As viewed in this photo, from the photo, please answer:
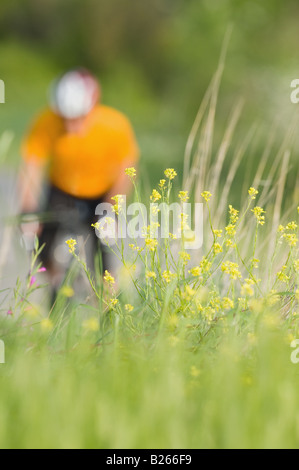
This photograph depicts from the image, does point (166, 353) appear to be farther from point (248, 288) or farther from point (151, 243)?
point (151, 243)

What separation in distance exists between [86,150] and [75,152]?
0.21 ft

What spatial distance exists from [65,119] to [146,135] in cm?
1964

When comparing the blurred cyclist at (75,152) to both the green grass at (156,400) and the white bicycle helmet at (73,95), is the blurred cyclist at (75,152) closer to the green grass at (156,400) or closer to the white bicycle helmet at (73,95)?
the white bicycle helmet at (73,95)

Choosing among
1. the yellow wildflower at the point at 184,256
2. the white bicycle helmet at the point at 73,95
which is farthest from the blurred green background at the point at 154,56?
the yellow wildflower at the point at 184,256

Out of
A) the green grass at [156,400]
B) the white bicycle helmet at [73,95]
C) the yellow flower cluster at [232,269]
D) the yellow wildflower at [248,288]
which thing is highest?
the white bicycle helmet at [73,95]

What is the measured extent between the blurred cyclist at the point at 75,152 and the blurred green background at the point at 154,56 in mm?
7799

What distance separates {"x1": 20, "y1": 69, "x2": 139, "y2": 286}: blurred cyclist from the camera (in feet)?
15.5

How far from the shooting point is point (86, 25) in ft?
143

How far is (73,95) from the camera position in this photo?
15.4ft

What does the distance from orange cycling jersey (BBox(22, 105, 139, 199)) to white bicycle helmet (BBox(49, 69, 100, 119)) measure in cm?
8

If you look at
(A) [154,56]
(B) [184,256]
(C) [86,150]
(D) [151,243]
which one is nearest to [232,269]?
(B) [184,256]

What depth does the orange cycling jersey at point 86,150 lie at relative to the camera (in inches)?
187

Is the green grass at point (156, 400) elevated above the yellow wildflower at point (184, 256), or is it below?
below

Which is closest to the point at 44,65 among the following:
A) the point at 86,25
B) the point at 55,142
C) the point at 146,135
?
the point at 86,25
